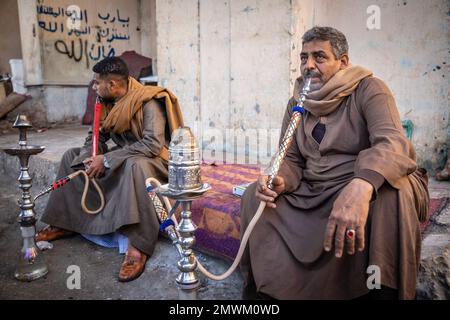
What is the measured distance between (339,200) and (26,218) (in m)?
2.07

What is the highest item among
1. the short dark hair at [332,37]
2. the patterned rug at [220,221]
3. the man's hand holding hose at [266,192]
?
the short dark hair at [332,37]

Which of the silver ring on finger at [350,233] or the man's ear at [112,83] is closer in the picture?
the silver ring on finger at [350,233]

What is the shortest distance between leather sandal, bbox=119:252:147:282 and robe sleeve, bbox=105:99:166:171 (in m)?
0.74

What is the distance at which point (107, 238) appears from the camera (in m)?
3.27

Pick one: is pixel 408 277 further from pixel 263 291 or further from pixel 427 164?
pixel 427 164

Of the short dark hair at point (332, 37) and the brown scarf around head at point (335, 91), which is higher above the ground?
the short dark hair at point (332, 37)

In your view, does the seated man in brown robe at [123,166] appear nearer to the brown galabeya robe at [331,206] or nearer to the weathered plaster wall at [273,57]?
the brown galabeya robe at [331,206]

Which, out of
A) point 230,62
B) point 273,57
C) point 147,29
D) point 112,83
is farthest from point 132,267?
point 147,29

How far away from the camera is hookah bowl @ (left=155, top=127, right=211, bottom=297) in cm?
165

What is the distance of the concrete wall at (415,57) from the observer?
4211 millimetres

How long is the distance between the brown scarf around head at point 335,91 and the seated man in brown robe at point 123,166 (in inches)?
54.4

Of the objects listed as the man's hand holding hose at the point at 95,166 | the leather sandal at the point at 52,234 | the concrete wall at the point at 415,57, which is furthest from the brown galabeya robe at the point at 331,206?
the concrete wall at the point at 415,57

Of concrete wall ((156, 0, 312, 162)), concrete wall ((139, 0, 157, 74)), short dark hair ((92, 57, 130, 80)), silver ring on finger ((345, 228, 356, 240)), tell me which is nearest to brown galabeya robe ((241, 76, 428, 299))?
silver ring on finger ((345, 228, 356, 240))
